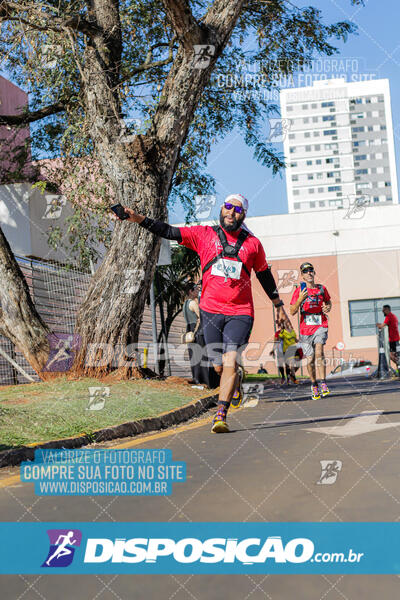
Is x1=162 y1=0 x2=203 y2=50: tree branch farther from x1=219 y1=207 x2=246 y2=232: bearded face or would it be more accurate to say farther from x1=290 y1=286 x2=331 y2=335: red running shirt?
x1=219 y1=207 x2=246 y2=232: bearded face

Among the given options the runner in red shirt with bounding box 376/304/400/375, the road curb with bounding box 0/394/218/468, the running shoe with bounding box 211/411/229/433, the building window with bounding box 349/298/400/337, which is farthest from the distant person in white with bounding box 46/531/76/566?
the building window with bounding box 349/298/400/337

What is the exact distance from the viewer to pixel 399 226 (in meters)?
60.0

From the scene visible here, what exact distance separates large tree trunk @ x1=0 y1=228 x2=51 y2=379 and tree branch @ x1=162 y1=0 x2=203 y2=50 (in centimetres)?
422

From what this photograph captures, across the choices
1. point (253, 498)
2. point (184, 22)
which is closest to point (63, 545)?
point (253, 498)

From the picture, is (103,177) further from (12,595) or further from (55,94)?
(12,595)

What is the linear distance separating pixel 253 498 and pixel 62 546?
119 centimetres

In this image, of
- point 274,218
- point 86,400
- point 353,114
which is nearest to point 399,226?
point 274,218

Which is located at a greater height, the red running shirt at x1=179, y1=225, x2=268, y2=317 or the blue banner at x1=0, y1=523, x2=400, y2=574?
the red running shirt at x1=179, y1=225, x2=268, y2=317

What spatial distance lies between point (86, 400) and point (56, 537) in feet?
18.4

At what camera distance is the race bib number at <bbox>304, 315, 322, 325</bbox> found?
11.3 metres

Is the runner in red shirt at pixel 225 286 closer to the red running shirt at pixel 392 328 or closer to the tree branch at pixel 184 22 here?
the tree branch at pixel 184 22

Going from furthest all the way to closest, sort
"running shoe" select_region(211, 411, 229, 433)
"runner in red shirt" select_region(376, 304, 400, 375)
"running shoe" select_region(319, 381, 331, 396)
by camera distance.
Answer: "runner in red shirt" select_region(376, 304, 400, 375) → "running shoe" select_region(319, 381, 331, 396) → "running shoe" select_region(211, 411, 229, 433)

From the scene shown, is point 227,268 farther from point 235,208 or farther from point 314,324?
point 314,324

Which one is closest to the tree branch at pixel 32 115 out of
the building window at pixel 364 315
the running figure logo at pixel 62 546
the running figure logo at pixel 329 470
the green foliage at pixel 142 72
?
the green foliage at pixel 142 72
